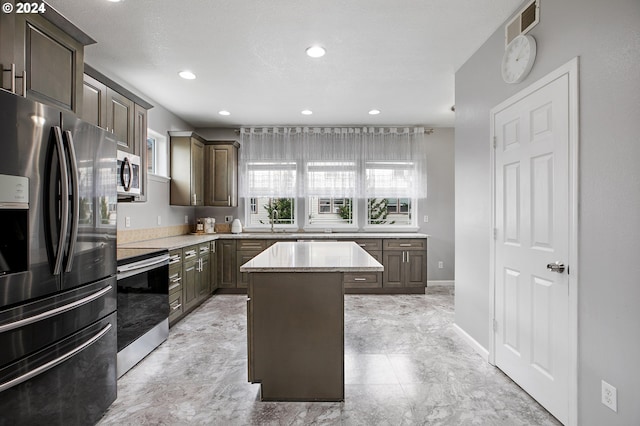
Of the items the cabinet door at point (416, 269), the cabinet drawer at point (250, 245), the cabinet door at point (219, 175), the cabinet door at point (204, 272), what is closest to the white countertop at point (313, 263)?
the cabinet door at point (204, 272)

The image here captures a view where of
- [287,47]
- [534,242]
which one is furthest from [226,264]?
[534,242]

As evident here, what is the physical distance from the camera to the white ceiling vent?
2133 mm

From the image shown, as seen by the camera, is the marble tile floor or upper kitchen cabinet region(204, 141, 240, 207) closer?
the marble tile floor

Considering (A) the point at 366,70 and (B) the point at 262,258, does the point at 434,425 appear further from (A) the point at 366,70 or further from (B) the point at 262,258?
(A) the point at 366,70

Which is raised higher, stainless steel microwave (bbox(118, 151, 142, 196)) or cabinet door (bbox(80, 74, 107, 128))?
cabinet door (bbox(80, 74, 107, 128))

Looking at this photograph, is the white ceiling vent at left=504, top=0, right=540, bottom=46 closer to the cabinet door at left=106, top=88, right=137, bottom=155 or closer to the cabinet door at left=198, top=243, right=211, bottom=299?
the cabinet door at left=106, top=88, right=137, bottom=155

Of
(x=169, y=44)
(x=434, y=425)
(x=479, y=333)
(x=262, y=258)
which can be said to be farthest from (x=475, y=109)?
(x=169, y=44)

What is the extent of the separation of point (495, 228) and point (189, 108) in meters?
4.22

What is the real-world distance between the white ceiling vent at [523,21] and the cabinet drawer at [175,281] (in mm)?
3735

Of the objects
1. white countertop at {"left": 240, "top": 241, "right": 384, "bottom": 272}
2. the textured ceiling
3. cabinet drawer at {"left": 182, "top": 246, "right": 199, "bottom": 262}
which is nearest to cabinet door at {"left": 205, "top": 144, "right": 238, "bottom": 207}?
the textured ceiling

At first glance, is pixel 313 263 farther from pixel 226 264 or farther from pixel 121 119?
pixel 226 264

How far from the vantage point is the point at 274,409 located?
6.97 feet

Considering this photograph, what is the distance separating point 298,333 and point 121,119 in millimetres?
2479

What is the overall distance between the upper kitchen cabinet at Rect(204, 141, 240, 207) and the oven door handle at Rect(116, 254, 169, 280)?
7.17 ft
